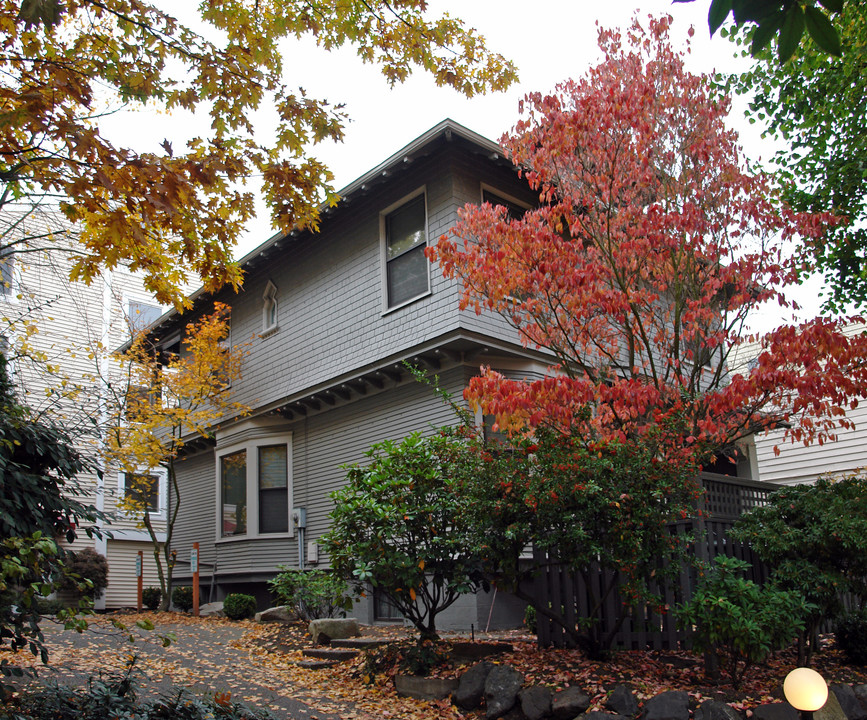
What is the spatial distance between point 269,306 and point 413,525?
10049 millimetres

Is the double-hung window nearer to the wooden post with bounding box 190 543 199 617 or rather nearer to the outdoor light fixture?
the wooden post with bounding box 190 543 199 617

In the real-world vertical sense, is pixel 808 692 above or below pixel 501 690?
above

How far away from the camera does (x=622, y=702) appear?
6.06 m

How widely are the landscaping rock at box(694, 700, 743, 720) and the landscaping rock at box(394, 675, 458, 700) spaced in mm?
2489

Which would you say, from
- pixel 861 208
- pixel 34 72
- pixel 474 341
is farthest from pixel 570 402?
pixel 861 208

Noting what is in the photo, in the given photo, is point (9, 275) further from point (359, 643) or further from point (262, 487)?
point (359, 643)

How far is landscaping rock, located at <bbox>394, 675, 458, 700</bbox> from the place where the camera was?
730 centimetres

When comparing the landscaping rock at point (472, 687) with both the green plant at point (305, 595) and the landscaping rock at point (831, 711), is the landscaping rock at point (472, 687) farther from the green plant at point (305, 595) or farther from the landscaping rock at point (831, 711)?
the green plant at point (305, 595)

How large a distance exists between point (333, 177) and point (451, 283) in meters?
5.12

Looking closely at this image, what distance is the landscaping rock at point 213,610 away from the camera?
15.3 metres

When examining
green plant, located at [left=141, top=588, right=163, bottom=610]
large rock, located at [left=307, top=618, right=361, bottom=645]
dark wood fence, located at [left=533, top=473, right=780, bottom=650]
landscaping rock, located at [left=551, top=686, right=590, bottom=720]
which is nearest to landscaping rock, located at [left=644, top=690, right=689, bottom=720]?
landscaping rock, located at [left=551, top=686, right=590, bottom=720]

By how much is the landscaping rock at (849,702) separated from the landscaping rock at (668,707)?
4.95ft

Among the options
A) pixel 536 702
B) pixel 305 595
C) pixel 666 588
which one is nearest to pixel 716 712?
pixel 536 702

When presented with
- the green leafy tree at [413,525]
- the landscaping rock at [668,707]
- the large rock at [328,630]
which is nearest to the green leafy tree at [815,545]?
the landscaping rock at [668,707]
